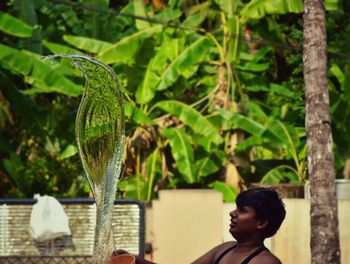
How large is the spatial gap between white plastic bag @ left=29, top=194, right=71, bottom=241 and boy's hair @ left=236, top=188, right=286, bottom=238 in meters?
5.65

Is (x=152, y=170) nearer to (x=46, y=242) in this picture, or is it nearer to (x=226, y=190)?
(x=226, y=190)

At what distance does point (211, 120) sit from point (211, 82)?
129cm

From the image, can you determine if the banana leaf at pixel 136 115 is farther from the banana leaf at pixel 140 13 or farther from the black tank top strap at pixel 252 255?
the black tank top strap at pixel 252 255

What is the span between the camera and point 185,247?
1184 centimetres

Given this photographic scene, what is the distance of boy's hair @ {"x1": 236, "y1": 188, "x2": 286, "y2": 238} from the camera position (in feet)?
13.9

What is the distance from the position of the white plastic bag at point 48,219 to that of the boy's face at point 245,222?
566 centimetres

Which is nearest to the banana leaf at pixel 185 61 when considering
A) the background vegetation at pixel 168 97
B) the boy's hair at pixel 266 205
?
the background vegetation at pixel 168 97

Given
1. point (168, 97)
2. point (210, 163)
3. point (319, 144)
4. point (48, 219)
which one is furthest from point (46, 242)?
point (168, 97)

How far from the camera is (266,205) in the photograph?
425 cm

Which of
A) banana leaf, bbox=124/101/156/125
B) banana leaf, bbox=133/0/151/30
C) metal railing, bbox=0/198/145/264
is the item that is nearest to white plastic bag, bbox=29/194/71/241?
metal railing, bbox=0/198/145/264

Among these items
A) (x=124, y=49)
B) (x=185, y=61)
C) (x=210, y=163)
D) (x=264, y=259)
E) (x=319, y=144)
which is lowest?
(x=264, y=259)

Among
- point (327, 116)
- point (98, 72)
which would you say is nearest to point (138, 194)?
point (327, 116)

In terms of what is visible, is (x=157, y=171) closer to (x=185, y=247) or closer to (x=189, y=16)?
(x=189, y=16)

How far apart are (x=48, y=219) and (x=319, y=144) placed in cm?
247
